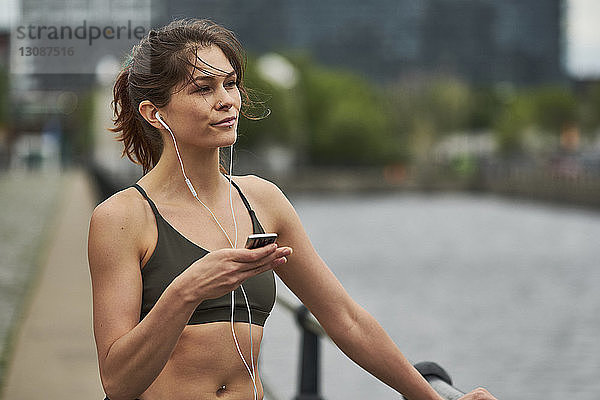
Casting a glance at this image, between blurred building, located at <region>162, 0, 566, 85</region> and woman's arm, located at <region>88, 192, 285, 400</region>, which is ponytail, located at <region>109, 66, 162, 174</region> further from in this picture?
blurred building, located at <region>162, 0, 566, 85</region>

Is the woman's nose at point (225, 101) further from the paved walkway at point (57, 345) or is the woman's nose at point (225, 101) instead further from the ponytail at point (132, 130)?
the paved walkway at point (57, 345)

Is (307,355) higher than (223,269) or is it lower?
lower

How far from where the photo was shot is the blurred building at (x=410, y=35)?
184 metres

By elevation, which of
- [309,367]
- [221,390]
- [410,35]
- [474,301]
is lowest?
[474,301]

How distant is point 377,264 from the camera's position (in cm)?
2814

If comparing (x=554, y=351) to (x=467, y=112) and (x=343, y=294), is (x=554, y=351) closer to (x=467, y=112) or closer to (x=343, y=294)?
(x=343, y=294)

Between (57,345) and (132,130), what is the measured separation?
6.38 meters

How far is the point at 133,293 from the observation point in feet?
7.00

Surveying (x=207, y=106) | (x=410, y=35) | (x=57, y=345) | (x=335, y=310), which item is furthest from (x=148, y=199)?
(x=410, y=35)

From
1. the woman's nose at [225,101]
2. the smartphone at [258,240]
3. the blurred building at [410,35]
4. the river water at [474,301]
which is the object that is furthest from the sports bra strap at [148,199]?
the blurred building at [410,35]

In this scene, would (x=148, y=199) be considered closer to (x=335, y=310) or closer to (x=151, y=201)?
(x=151, y=201)

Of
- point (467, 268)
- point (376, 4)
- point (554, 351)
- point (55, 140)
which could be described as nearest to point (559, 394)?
point (554, 351)

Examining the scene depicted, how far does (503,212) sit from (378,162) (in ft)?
94.1

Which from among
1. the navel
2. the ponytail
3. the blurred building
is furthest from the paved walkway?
the blurred building
